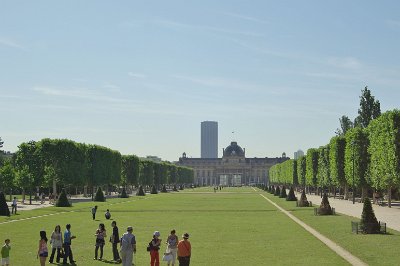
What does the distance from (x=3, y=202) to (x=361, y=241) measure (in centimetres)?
3521

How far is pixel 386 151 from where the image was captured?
68.6m

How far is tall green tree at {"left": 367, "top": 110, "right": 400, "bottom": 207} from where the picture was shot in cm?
6581

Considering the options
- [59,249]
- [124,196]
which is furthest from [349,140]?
[59,249]

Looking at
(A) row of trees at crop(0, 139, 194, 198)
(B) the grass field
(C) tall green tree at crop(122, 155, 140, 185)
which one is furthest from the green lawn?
(C) tall green tree at crop(122, 155, 140, 185)

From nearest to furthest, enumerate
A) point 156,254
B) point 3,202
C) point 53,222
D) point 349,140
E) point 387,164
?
point 156,254 → point 53,222 → point 3,202 → point 387,164 → point 349,140

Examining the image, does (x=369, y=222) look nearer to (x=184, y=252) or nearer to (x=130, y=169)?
(x=184, y=252)

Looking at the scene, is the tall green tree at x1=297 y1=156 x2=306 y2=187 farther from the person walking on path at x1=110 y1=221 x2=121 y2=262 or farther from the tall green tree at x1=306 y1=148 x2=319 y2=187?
the person walking on path at x1=110 y1=221 x2=121 y2=262

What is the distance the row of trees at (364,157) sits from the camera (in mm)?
67188

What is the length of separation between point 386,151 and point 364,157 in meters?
17.5

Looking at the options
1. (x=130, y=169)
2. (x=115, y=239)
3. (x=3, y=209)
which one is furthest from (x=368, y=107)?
(x=115, y=239)

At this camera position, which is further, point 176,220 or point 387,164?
point 387,164

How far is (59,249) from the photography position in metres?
26.7

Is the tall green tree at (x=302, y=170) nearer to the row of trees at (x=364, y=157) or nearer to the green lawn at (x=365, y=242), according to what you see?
the row of trees at (x=364, y=157)

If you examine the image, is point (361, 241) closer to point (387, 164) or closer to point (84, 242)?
point (84, 242)
